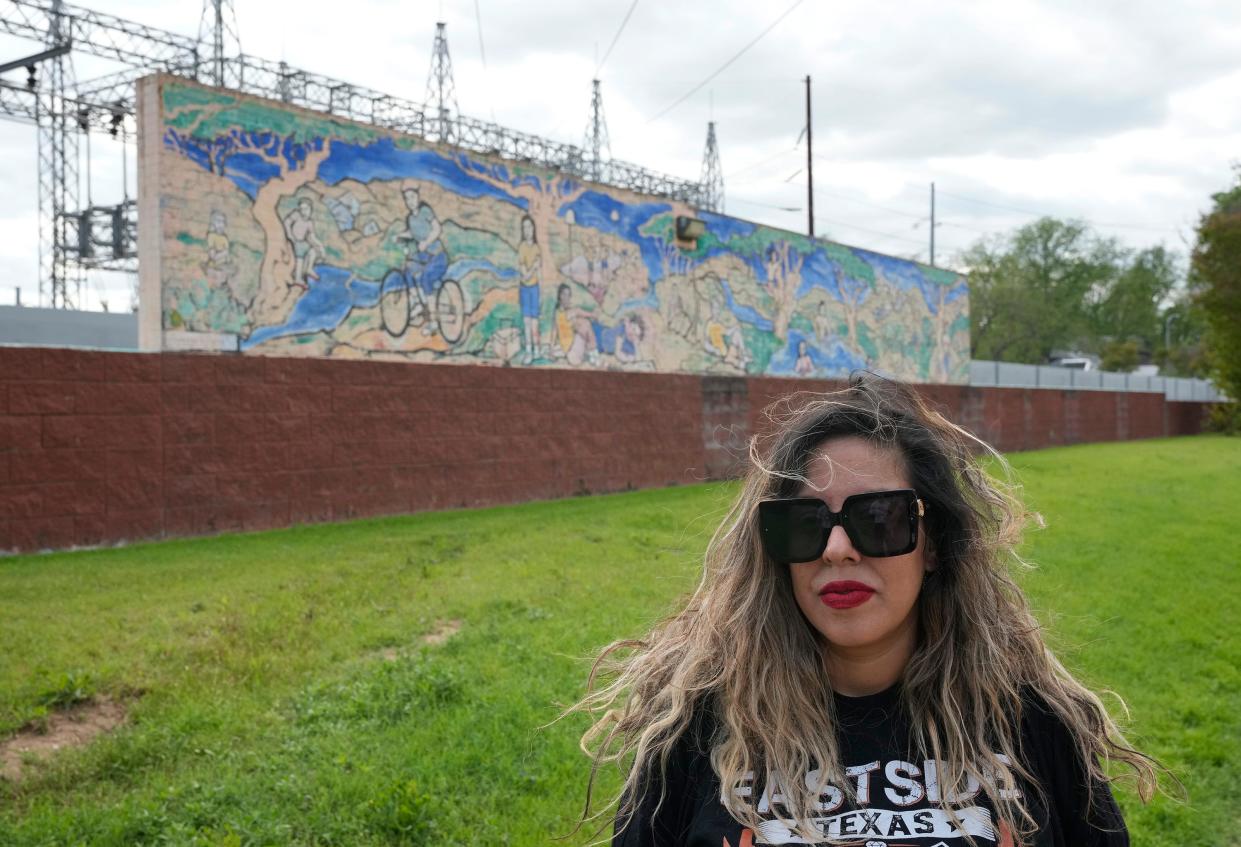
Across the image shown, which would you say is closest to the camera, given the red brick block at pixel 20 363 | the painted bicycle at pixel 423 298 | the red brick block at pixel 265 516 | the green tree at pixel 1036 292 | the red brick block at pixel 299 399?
the red brick block at pixel 20 363

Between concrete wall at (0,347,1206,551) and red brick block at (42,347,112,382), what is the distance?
0.04 feet

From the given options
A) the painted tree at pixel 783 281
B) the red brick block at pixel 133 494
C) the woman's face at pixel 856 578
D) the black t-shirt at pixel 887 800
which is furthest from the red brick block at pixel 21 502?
the painted tree at pixel 783 281

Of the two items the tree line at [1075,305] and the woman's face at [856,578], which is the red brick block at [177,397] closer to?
the woman's face at [856,578]

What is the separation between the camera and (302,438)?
39.5ft

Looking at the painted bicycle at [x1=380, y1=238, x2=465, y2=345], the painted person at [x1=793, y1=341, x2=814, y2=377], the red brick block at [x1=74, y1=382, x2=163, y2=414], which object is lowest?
the red brick block at [x1=74, y1=382, x2=163, y2=414]

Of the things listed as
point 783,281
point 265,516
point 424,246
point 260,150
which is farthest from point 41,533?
point 783,281

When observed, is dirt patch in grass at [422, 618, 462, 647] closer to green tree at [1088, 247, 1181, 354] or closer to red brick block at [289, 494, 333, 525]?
red brick block at [289, 494, 333, 525]

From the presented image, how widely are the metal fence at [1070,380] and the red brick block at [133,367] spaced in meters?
28.6

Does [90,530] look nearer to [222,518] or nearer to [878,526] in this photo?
[222,518]

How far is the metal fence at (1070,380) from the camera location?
3816 centimetres

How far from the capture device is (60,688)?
16.6ft

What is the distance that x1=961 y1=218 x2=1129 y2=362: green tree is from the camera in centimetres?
6725

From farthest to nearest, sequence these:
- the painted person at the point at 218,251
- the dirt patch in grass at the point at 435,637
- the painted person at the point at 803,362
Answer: the painted person at the point at 803,362, the painted person at the point at 218,251, the dirt patch in grass at the point at 435,637

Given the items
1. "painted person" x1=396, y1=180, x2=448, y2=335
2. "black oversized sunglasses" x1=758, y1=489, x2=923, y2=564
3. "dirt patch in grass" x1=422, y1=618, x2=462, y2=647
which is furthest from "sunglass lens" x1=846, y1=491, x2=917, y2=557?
"painted person" x1=396, y1=180, x2=448, y2=335
